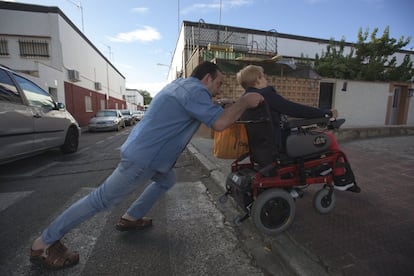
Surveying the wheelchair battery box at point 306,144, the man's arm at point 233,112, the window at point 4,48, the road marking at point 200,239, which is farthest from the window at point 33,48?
the wheelchair battery box at point 306,144

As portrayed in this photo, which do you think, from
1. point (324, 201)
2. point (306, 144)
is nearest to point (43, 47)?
point (306, 144)

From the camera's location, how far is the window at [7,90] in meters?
3.86

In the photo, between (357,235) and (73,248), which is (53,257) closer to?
(73,248)

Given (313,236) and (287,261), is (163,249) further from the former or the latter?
(313,236)

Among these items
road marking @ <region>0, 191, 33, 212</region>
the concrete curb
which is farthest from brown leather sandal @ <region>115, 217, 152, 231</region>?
road marking @ <region>0, 191, 33, 212</region>

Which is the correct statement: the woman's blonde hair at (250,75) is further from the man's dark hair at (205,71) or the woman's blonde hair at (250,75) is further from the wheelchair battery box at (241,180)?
the wheelchair battery box at (241,180)

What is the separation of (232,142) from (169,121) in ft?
3.08

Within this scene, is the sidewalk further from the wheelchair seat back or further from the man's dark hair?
the man's dark hair

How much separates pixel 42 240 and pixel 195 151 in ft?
14.1

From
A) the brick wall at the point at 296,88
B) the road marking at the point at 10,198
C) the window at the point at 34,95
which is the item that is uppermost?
the brick wall at the point at 296,88

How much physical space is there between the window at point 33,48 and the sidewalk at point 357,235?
617 inches

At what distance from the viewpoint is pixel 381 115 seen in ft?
42.4

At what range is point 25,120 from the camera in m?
4.24

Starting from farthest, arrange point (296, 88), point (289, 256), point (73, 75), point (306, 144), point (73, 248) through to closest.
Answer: point (73, 75) → point (296, 88) → point (306, 144) → point (73, 248) → point (289, 256)
